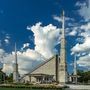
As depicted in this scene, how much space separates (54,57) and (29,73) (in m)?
9.38

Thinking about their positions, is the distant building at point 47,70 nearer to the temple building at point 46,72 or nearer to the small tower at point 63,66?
the temple building at point 46,72

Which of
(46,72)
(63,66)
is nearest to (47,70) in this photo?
(46,72)

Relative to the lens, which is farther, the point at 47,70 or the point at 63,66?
the point at 47,70

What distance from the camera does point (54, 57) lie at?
316 feet

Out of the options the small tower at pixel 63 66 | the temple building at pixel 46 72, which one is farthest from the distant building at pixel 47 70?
the small tower at pixel 63 66

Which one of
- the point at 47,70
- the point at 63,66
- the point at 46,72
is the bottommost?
the point at 46,72

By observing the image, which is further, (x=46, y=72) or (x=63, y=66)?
(x=46, y=72)

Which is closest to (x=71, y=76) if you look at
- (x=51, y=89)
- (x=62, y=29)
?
(x=62, y=29)

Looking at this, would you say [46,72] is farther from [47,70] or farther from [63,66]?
[63,66]

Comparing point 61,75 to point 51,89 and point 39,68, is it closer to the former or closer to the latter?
point 39,68

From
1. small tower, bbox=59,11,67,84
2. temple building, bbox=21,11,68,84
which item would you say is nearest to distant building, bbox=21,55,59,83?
temple building, bbox=21,11,68,84

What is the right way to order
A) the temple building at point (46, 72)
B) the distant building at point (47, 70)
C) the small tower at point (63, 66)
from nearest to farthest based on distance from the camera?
the small tower at point (63, 66) → the temple building at point (46, 72) → the distant building at point (47, 70)

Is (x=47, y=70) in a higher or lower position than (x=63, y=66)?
lower

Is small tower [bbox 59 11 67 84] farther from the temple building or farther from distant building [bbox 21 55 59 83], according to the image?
distant building [bbox 21 55 59 83]
